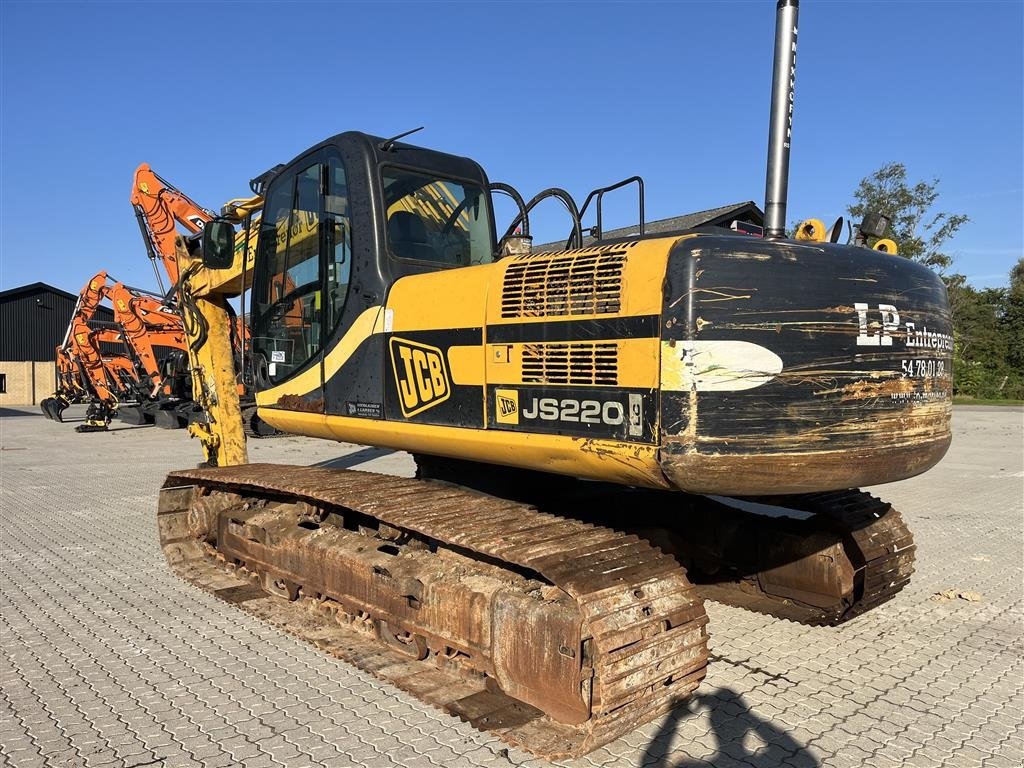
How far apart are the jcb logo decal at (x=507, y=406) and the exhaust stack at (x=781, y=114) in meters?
1.29

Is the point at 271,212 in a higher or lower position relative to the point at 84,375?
higher

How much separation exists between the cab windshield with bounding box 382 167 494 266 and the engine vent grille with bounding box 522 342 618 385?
1.40 metres

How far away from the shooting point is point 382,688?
12.2 ft

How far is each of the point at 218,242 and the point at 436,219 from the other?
5.14ft

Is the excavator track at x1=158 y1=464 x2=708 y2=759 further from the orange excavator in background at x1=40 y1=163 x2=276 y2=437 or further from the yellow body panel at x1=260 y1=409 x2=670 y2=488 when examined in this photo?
the orange excavator in background at x1=40 y1=163 x2=276 y2=437

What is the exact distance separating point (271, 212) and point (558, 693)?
3.78 metres

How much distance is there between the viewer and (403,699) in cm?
361

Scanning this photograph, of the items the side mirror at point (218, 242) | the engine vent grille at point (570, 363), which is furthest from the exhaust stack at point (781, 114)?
the side mirror at point (218, 242)

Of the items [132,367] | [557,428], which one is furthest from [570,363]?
[132,367]

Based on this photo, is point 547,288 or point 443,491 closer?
point 547,288

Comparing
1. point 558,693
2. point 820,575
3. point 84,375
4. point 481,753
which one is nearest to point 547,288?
point 558,693

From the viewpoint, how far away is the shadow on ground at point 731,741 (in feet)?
9.88

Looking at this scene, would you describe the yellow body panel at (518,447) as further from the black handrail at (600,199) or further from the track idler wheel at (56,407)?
the track idler wheel at (56,407)

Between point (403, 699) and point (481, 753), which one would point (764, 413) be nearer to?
point (481, 753)
